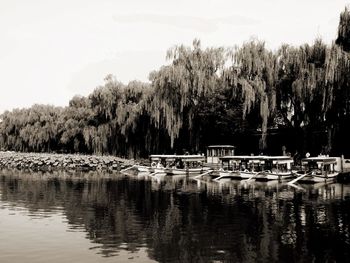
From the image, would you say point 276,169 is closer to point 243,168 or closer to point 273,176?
point 273,176

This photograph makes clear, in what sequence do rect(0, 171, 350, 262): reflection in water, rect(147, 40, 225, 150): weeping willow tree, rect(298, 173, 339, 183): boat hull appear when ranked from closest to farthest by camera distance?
rect(0, 171, 350, 262): reflection in water → rect(298, 173, 339, 183): boat hull → rect(147, 40, 225, 150): weeping willow tree

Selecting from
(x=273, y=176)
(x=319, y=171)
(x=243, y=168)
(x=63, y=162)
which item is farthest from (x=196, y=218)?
(x=63, y=162)

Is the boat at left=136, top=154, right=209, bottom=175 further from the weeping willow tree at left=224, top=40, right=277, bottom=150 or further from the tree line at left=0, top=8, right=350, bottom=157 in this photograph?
the weeping willow tree at left=224, top=40, right=277, bottom=150

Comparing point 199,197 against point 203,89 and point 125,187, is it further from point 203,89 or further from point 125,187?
point 203,89

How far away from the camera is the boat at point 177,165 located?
46.5m

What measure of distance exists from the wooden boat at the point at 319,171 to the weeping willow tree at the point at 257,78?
26.0 ft

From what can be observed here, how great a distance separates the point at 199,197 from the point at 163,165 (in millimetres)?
20708

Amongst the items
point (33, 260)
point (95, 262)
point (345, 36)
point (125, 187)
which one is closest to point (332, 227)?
point (95, 262)

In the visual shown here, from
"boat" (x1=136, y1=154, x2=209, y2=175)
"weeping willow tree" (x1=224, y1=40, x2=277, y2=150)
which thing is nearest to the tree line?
"weeping willow tree" (x1=224, y1=40, x2=277, y2=150)

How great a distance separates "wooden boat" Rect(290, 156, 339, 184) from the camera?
119 feet

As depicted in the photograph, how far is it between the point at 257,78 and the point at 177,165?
468 inches

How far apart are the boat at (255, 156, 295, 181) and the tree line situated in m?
3.93

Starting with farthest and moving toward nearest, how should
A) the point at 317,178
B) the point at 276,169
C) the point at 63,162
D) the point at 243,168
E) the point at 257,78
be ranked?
the point at 63,162 < the point at 257,78 < the point at 243,168 < the point at 276,169 < the point at 317,178

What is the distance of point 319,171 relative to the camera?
38000 mm
